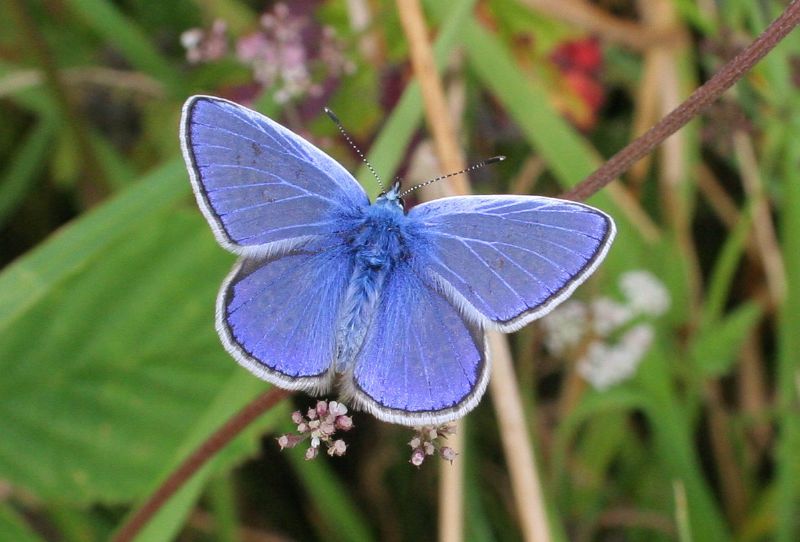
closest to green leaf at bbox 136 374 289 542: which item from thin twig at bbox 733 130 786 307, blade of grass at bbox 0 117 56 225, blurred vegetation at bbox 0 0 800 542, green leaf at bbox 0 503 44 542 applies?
blurred vegetation at bbox 0 0 800 542

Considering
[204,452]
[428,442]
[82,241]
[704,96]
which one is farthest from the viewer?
[82,241]

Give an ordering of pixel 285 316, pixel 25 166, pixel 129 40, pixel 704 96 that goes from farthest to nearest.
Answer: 1. pixel 25 166
2. pixel 129 40
3. pixel 285 316
4. pixel 704 96

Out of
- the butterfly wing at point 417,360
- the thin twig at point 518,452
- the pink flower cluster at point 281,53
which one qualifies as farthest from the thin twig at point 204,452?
the pink flower cluster at point 281,53

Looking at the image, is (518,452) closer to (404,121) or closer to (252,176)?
(404,121)

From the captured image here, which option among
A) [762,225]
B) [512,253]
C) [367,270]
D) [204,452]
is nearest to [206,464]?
[204,452]

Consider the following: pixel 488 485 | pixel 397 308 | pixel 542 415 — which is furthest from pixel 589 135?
pixel 397 308

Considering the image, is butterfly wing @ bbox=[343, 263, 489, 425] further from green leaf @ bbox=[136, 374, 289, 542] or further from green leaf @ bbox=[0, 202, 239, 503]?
green leaf @ bbox=[0, 202, 239, 503]

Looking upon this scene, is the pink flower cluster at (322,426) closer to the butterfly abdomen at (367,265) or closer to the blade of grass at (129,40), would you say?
the butterfly abdomen at (367,265)
